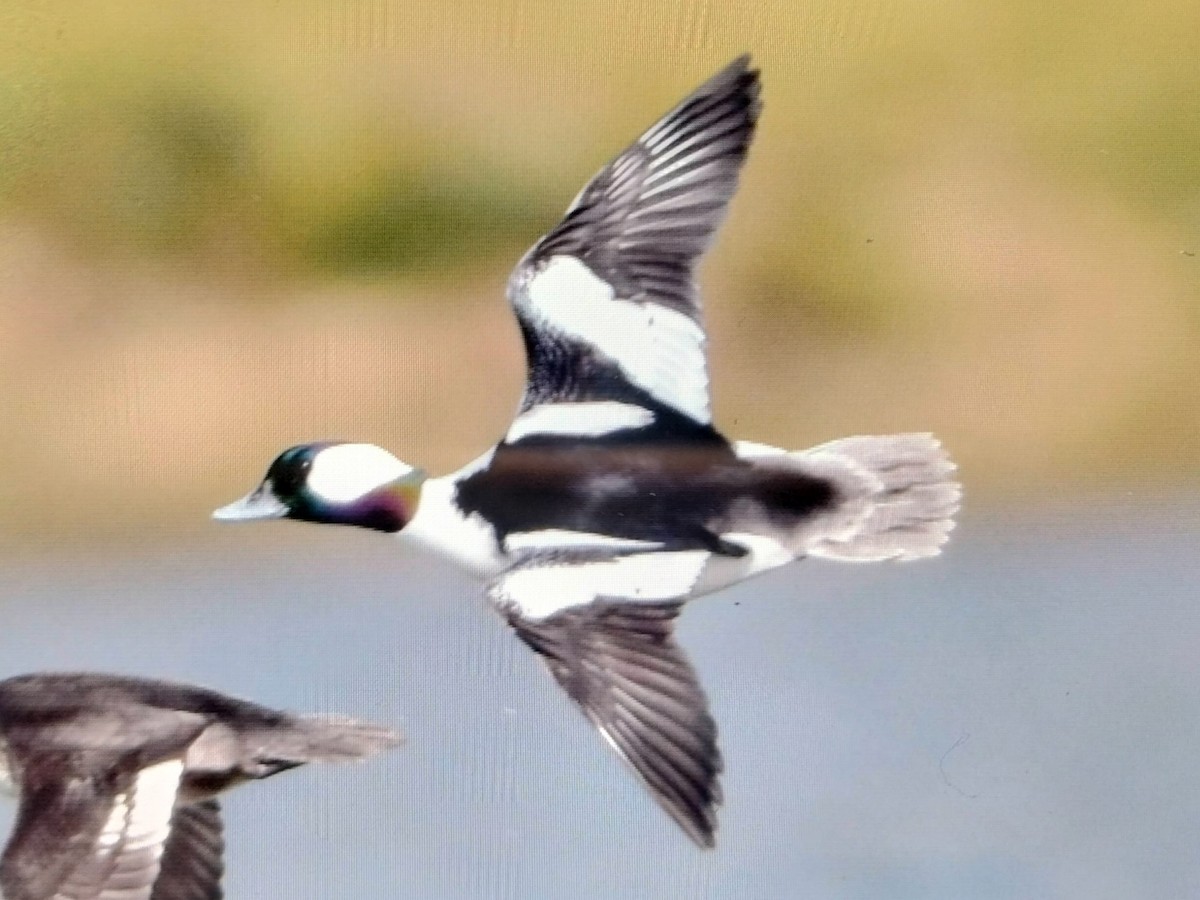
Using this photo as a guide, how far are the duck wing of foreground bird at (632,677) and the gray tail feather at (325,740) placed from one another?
14 centimetres

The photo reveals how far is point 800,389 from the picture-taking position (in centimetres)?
96

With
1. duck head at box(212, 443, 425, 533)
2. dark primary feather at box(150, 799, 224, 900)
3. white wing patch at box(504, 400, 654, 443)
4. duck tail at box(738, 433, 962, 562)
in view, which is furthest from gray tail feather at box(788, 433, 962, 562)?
dark primary feather at box(150, 799, 224, 900)

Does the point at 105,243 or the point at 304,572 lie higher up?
the point at 105,243

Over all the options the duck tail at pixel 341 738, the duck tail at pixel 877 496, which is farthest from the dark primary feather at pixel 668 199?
the duck tail at pixel 341 738

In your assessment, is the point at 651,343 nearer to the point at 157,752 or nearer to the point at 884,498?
the point at 884,498

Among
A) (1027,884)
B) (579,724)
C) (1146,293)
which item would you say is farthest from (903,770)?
(1146,293)

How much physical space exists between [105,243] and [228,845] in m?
0.39

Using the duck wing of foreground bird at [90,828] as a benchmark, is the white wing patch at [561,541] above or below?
above

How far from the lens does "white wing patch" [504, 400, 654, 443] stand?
94 centimetres

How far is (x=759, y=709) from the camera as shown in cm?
96

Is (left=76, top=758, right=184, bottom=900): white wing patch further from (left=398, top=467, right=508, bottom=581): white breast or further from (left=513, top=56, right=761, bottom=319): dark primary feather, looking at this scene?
(left=513, top=56, right=761, bottom=319): dark primary feather

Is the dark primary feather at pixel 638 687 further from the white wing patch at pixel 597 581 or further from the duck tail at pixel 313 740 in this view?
the duck tail at pixel 313 740

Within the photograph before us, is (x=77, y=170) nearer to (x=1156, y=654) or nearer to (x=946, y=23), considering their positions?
(x=946, y=23)

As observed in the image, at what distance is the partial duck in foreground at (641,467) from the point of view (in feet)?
3.03
